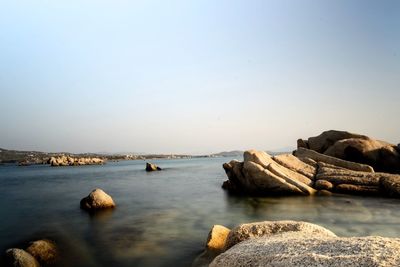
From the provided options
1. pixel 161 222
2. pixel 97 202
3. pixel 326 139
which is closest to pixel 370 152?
pixel 326 139

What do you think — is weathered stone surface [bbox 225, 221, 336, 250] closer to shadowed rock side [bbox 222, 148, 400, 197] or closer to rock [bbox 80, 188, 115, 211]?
rock [bbox 80, 188, 115, 211]

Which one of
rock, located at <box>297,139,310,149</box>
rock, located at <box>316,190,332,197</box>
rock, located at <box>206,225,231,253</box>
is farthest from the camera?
rock, located at <box>297,139,310,149</box>

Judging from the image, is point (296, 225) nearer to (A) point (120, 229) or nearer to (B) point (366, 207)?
(A) point (120, 229)

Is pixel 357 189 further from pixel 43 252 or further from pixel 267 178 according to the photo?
pixel 43 252

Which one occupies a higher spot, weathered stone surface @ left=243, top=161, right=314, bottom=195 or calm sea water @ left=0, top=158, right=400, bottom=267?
weathered stone surface @ left=243, top=161, right=314, bottom=195

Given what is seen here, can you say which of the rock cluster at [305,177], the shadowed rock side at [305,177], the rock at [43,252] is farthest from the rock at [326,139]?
the rock at [43,252]

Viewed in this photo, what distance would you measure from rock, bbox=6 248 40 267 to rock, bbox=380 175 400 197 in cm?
2482

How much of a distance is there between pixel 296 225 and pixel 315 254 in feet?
14.6

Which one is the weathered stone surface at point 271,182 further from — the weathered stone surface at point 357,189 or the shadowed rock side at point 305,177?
the weathered stone surface at point 357,189

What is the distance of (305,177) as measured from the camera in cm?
3006

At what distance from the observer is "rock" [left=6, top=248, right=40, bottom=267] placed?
12262 millimetres

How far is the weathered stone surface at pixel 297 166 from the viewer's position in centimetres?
3050

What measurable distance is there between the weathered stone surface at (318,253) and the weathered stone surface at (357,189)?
75.5ft

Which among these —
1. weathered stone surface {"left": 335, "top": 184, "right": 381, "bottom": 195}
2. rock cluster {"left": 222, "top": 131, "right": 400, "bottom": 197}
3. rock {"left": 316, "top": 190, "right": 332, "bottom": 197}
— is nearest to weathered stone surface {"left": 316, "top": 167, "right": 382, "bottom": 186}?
rock cluster {"left": 222, "top": 131, "right": 400, "bottom": 197}
